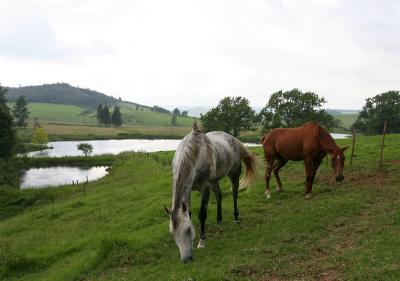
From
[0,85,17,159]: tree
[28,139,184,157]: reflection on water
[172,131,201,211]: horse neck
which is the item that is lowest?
[28,139,184,157]: reflection on water

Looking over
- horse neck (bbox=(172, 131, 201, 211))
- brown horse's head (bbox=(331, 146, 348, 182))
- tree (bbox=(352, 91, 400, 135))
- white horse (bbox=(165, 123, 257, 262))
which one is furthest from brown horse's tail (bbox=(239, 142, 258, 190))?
tree (bbox=(352, 91, 400, 135))

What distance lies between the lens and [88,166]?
68.2 metres

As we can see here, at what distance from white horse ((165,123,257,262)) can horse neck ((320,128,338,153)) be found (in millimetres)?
3647

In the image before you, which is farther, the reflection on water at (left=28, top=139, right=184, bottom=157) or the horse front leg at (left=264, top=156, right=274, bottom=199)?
the reflection on water at (left=28, top=139, right=184, bottom=157)

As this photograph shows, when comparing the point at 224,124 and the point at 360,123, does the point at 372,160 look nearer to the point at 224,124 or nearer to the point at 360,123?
the point at 224,124

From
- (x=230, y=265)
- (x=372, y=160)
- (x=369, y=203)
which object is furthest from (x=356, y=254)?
(x=372, y=160)

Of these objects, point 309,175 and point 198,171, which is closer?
point 198,171

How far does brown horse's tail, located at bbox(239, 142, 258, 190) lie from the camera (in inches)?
586

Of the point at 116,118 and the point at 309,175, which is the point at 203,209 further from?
the point at 116,118

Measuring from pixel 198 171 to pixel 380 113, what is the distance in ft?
271

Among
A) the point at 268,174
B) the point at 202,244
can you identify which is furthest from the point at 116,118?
the point at 202,244

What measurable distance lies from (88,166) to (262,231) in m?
60.2

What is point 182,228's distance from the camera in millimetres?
9242

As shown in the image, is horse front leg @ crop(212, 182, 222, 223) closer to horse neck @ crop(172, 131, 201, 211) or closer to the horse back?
horse neck @ crop(172, 131, 201, 211)
